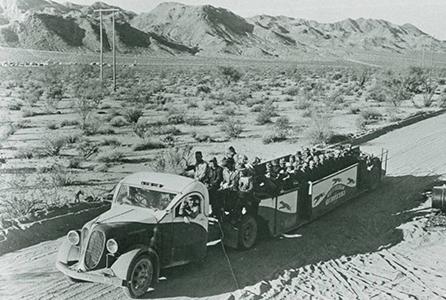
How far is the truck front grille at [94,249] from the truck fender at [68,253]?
1.17ft

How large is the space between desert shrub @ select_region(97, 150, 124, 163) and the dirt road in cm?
821

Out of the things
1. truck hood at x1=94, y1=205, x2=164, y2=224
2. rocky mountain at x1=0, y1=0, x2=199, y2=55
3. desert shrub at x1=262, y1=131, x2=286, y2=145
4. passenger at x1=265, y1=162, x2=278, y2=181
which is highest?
rocky mountain at x1=0, y1=0, x2=199, y2=55

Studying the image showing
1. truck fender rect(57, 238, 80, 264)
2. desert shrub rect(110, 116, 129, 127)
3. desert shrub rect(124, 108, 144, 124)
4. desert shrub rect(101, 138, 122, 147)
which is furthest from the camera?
desert shrub rect(124, 108, 144, 124)

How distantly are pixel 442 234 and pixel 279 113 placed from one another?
891 inches

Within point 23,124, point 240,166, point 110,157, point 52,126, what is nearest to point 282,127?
point 110,157

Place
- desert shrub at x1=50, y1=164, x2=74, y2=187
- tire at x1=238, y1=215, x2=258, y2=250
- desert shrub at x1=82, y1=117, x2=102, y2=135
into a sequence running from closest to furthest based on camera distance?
tire at x1=238, y1=215, x2=258, y2=250 < desert shrub at x1=50, y1=164, x2=74, y2=187 < desert shrub at x1=82, y1=117, x2=102, y2=135

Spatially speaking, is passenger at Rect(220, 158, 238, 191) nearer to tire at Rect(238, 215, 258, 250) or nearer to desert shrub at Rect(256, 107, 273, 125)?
tire at Rect(238, 215, 258, 250)

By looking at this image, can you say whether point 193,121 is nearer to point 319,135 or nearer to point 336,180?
point 319,135

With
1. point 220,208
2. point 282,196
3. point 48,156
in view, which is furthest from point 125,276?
point 48,156

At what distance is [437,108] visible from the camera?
39.2 metres

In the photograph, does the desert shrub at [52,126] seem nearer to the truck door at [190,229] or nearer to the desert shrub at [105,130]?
the desert shrub at [105,130]

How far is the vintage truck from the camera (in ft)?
29.7

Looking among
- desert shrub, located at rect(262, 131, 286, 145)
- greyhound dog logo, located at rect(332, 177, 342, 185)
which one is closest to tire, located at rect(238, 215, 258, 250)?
greyhound dog logo, located at rect(332, 177, 342, 185)

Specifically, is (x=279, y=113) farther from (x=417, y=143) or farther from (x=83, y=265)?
(x=83, y=265)
